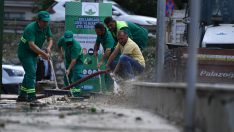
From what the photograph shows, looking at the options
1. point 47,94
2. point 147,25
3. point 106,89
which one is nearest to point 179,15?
point 147,25

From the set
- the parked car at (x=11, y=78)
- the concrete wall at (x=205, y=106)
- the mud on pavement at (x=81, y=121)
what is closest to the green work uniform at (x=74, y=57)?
the parked car at (x=11, y=78)

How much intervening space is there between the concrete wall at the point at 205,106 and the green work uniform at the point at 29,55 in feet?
15.1

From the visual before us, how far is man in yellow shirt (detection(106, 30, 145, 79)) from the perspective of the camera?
49.8ft

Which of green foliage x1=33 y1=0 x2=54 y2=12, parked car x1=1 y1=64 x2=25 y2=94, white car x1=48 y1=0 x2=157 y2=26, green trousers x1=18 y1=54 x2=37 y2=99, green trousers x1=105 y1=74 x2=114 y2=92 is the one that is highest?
green foliage x1=33 y1=0 x2=54 y2=12

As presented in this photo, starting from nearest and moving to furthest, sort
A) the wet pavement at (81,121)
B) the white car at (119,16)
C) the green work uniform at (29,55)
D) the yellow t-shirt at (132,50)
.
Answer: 1. the wet pavement at (81,121)
2. the green work uniform at (29,55)
3. the yellow t-shirt at (132,50)
4. the white car at (119,16)

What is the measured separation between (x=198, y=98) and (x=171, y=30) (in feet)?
58.3

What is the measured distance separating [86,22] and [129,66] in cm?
442

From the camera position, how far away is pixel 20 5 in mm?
48219

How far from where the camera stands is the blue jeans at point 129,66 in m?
15.2

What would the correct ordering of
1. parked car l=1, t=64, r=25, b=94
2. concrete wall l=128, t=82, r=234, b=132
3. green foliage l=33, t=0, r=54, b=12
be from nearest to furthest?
concrete wall l=128, t=82, r=234, b=132, parked car l=1, t=64, r=25, b=94, green foliage l=33, t=0, r=54, b=12

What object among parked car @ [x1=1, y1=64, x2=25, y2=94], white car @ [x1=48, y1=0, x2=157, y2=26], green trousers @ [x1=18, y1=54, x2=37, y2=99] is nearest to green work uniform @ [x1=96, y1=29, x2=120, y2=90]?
green trousers @ [x1=18, y1=54, x2=37, y2=99]

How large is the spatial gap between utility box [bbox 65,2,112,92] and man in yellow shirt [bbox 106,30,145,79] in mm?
3638

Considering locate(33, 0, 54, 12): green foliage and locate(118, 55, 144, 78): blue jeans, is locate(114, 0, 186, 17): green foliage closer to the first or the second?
locate(33, 0, 54, 12): green foliage

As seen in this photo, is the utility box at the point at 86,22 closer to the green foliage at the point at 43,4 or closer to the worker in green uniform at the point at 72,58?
the worker in green uniform at the point at 72,58
